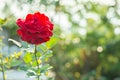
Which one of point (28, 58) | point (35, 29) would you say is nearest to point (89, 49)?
point (28, 58)

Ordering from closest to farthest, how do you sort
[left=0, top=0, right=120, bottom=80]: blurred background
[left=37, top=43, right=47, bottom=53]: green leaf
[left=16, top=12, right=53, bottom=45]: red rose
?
[left=16, top=12, right=53, bottom=45]: red rose, [left=37, top=43, right=47, bottom=53]: green leaf, [left=0, top=0, right=120, bottom=80]: blurred background

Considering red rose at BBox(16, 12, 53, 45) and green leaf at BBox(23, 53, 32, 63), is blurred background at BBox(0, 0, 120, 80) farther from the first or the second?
red rose at BBox(16, 12, 53, 45)

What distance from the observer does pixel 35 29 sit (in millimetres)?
1926

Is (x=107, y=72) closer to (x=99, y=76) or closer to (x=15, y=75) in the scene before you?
(x=99, y=76)

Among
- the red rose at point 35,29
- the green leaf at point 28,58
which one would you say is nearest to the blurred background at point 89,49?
the green leaf at point 28,58

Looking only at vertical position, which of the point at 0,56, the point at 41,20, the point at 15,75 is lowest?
the point at 15,75

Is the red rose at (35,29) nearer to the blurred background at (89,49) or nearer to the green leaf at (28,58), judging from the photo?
the green leaf at (28,58)

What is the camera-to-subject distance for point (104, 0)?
4039 mm

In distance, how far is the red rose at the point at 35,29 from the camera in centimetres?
192

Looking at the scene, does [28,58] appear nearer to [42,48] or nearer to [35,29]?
[42,48]

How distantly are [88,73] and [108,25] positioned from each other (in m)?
1.47

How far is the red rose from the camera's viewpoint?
6.29 feet

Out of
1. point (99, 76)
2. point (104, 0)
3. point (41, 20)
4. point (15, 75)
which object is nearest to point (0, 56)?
point (41, 20)

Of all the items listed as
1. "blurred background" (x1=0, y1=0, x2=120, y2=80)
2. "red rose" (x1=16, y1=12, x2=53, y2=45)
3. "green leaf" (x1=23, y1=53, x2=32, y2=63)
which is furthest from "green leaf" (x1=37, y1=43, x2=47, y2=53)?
"blurred background" (x1=0, y1=0, x2=120, y2=80)
